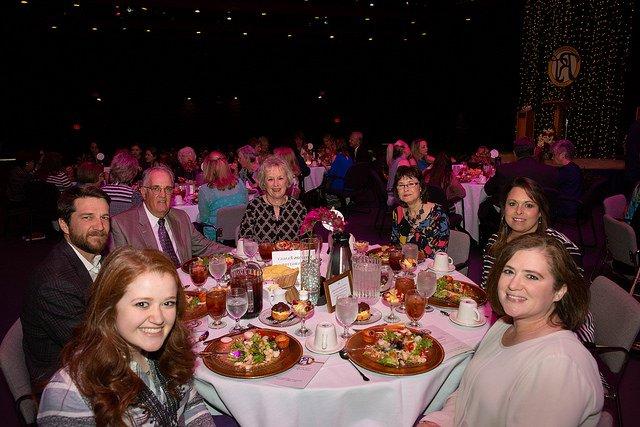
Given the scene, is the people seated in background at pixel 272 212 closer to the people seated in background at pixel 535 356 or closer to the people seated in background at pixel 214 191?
the people seated in background at pixel 214 191

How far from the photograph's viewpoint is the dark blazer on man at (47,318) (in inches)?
75.0

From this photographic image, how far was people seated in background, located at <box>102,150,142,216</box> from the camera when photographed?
4.71 meters

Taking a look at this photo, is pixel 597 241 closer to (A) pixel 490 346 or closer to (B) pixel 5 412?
(A) pixel 490 346

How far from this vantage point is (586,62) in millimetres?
12398

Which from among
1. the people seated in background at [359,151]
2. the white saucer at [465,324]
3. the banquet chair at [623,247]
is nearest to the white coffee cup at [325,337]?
the white saucer at [465,324]

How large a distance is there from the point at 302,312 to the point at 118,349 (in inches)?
33.7

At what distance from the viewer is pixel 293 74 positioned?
1609cm

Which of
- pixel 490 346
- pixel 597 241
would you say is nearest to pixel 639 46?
pixel 597 241

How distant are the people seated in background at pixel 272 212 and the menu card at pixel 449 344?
187 cm

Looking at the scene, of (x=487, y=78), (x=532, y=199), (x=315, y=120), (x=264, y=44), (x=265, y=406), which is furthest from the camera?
(x=315, y=120)

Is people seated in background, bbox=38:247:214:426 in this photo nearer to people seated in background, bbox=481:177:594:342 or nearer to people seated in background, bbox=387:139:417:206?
people seated in background, bbox=481:177:594:342

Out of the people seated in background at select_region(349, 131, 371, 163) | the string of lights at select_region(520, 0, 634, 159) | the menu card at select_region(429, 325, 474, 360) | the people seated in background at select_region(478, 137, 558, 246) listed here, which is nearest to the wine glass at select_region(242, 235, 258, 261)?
the menu card at select_region(429, 325, 474, 360)

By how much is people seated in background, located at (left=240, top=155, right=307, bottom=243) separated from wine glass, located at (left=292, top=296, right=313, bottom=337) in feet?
5.31

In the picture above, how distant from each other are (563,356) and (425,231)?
2.06m
